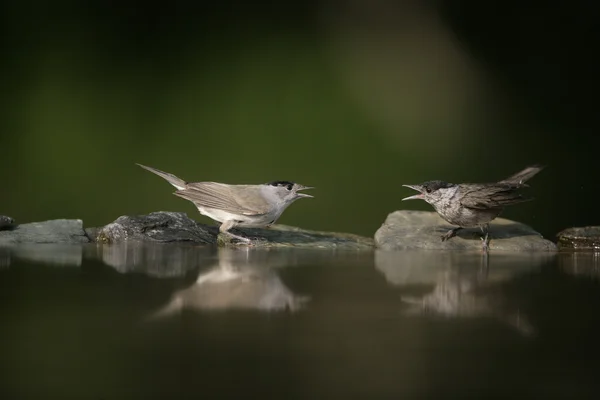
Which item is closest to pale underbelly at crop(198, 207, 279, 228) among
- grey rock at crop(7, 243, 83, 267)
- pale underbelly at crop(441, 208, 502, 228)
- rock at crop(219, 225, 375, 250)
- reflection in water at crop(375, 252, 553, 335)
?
rock at crop(219, 225, 375, 250)

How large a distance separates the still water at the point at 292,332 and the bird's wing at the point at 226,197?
1.07 m

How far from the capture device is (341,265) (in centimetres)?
314

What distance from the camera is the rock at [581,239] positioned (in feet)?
14.7

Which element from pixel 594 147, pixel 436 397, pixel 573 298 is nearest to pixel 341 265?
pixel 573 298

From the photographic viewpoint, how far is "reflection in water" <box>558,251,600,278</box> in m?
3.01

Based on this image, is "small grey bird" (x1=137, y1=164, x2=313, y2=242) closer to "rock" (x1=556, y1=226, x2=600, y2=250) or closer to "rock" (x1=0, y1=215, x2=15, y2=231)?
"rock" (x1=0, y1=215, x2=15, y2=231)

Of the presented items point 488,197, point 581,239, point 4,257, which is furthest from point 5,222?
point 581,239

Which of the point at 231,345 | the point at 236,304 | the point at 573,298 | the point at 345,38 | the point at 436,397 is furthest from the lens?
the point at 345,38

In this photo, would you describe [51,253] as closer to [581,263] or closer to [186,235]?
[186,235]

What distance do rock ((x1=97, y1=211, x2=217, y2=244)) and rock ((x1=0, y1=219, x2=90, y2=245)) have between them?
14 cm

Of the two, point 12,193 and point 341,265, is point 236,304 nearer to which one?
point 341,265

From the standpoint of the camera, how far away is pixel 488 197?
13.2ft

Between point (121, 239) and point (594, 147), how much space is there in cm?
367

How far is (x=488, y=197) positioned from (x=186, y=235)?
1.88 m
